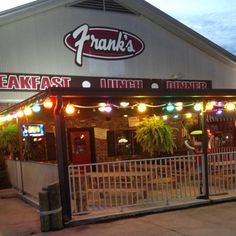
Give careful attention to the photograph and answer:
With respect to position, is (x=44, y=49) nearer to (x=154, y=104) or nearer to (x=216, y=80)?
(x=154, y=104)

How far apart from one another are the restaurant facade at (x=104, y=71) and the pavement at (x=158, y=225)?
5.53ft

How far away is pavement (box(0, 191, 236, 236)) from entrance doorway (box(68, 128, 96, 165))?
745 cm

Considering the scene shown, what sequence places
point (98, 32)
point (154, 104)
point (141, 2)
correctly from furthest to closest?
1. point (141, 2)
2. point (98, 32)
3. point (154, 104)

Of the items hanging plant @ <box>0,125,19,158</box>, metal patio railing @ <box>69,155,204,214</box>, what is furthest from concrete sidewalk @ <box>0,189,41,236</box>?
hanging plant @ <box>0,125,19,158</box>

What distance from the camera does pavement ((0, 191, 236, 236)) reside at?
7.54m

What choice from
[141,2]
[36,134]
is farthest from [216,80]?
[36,134]

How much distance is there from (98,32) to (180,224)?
9.65 meters

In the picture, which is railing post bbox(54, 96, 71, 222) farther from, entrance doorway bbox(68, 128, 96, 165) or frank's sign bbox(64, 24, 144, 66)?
entrance doorway bbox(68, 128, 96, 165)

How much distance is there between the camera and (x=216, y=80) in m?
18.7

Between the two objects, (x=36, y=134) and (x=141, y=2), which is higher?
(x=141, y=2)

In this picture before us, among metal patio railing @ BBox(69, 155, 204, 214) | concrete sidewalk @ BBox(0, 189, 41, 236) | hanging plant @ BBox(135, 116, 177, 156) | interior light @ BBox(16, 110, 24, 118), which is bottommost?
concrete sidewalk @ BBox(0, 189, 41, 236)

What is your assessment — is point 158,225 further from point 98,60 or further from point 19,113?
point 98,60

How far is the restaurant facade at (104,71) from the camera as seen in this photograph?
545 inches

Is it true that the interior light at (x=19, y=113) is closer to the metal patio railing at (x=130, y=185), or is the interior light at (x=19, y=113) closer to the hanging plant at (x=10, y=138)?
the hanging plant at (x=10, y=138)
